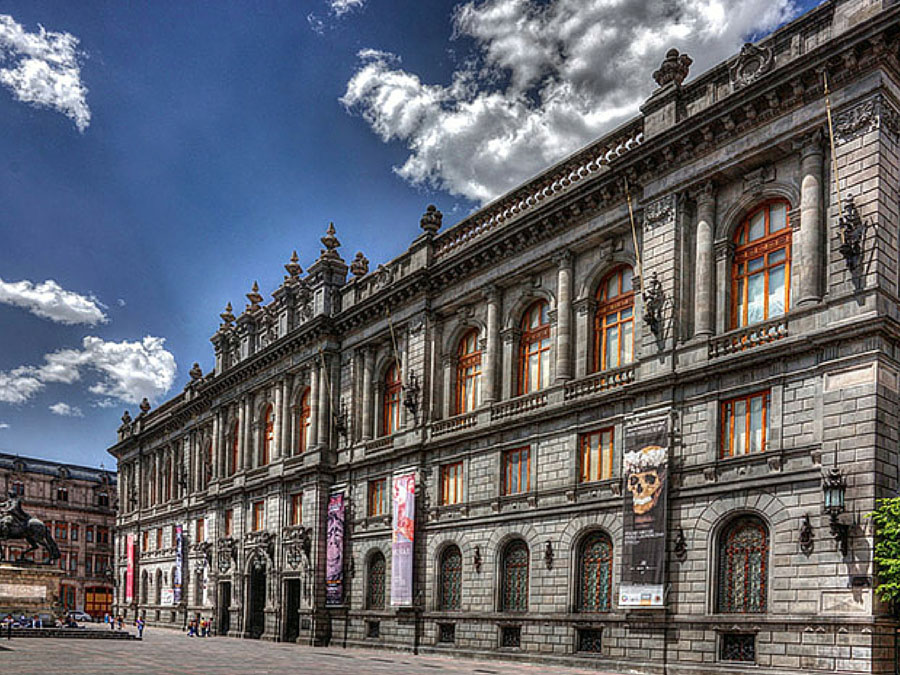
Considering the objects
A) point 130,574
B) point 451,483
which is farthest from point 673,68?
point 130,574

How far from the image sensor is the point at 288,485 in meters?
54.2

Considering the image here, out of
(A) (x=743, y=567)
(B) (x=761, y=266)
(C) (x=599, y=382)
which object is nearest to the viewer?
(A) (x=743, y=567)

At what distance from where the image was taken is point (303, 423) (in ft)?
182

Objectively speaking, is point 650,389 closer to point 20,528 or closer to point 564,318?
point 564,318

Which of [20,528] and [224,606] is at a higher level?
[20,528]

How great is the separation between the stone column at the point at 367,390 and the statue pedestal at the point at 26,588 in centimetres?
2051

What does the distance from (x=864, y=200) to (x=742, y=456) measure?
8007 mm

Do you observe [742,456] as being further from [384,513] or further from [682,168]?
[384,513]

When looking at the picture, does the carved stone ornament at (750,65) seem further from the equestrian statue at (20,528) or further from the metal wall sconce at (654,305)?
the equestrian statue at (20,528)

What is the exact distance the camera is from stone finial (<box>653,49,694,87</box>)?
33000mm

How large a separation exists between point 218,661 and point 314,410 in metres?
19.2

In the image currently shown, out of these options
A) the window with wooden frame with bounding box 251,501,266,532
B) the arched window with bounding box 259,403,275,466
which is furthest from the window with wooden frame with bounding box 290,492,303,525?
the arched window with bounding box 259,403,275,466

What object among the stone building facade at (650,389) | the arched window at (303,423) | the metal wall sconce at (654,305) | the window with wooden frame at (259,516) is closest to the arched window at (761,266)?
the stone building facade at (650,389)

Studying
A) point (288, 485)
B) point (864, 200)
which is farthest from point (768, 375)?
point (288, 485)
